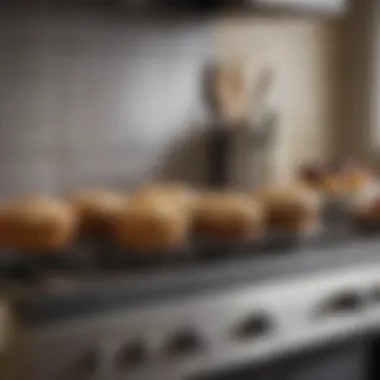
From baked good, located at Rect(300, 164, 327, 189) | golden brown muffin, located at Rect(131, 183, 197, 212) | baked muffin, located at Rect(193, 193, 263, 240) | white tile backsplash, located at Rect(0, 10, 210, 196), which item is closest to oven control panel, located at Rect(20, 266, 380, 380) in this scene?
baked muffin, located at Rect(193, 193, 263, 240)

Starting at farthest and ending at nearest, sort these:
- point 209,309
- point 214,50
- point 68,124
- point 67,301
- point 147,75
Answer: point 214,50
point 147,75
point 68,124
point 209,309
point 67,301

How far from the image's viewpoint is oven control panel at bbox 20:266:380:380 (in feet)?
4.00

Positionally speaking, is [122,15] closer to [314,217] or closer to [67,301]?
[314,217]

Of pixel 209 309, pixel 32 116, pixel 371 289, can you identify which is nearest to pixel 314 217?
pixel 371 289

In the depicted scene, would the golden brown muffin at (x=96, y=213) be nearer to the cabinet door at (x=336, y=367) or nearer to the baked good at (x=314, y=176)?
the cabinet door at (x=336, y=367)

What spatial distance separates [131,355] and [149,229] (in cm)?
24

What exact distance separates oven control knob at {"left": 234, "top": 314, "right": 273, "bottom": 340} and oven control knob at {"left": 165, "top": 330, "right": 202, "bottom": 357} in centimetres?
9

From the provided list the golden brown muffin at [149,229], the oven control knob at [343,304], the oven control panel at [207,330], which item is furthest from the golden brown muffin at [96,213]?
the oven control knob at [343,304]

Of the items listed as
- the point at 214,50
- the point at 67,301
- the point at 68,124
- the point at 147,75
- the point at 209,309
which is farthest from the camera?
the point at 214,50

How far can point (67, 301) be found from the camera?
47.6 inches

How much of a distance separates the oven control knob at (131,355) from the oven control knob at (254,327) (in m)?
0.19

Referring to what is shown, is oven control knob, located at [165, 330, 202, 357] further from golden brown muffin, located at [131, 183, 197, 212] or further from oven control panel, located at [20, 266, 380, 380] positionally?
golden brown muffin, located at [131, 183, 197, 212]

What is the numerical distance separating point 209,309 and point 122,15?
0.79 metres

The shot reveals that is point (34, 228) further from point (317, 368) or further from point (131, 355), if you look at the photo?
point (317, 368)
